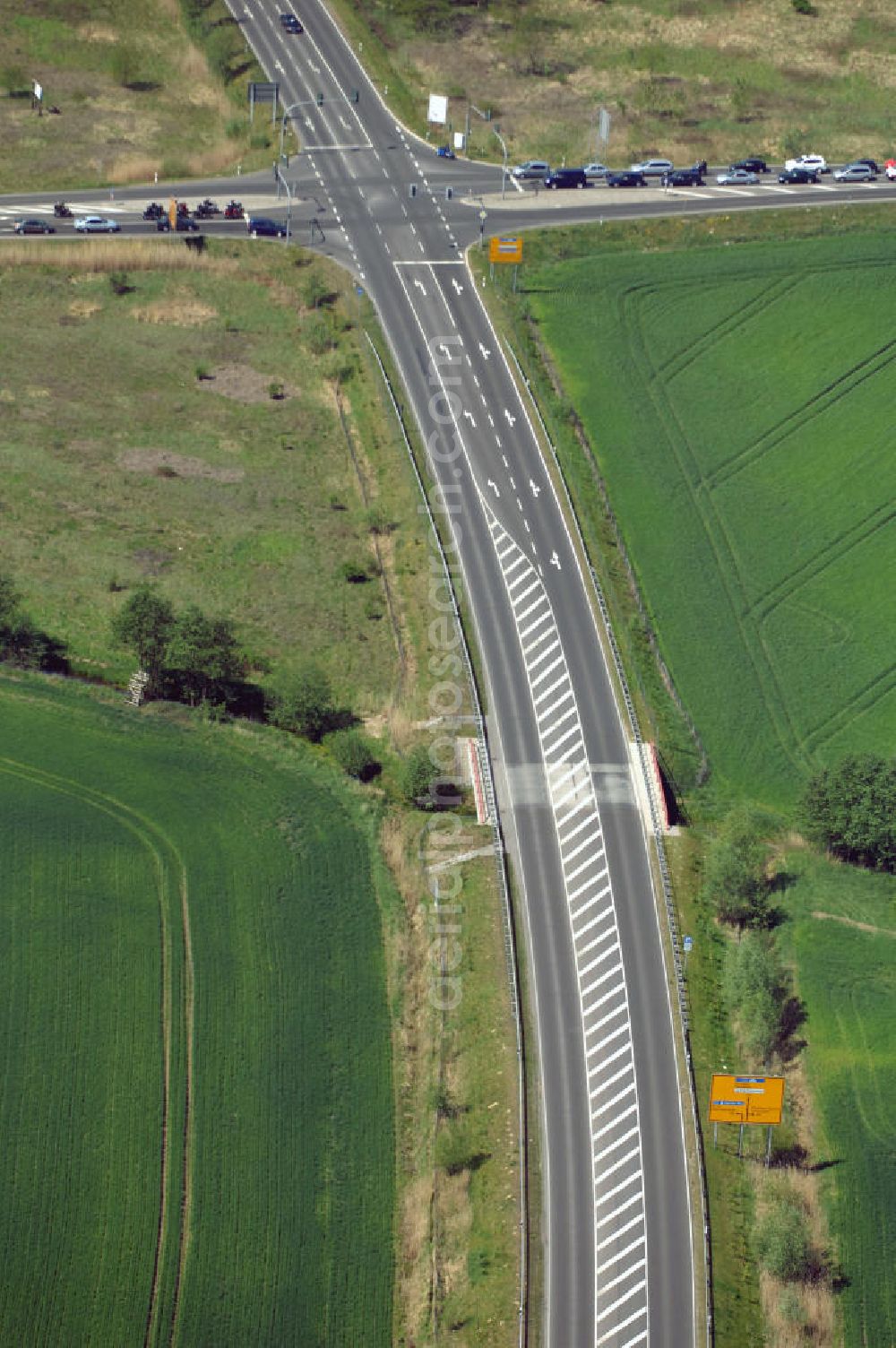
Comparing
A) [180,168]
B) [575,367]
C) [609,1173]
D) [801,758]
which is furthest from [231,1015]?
[180,168]

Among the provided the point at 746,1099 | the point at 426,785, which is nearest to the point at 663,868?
the point at 426,785

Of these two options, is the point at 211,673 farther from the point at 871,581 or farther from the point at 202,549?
the point at 871,581

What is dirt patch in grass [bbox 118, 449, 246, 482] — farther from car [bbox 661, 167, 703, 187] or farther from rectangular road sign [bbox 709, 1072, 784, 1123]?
rectangular road sign [bbox 709, 1072, 784, 1123]

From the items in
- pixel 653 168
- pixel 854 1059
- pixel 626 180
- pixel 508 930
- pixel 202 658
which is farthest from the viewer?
pixel 653 168

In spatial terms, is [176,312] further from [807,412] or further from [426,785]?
[426,785]

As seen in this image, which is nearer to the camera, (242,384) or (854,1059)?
(854,1059)
